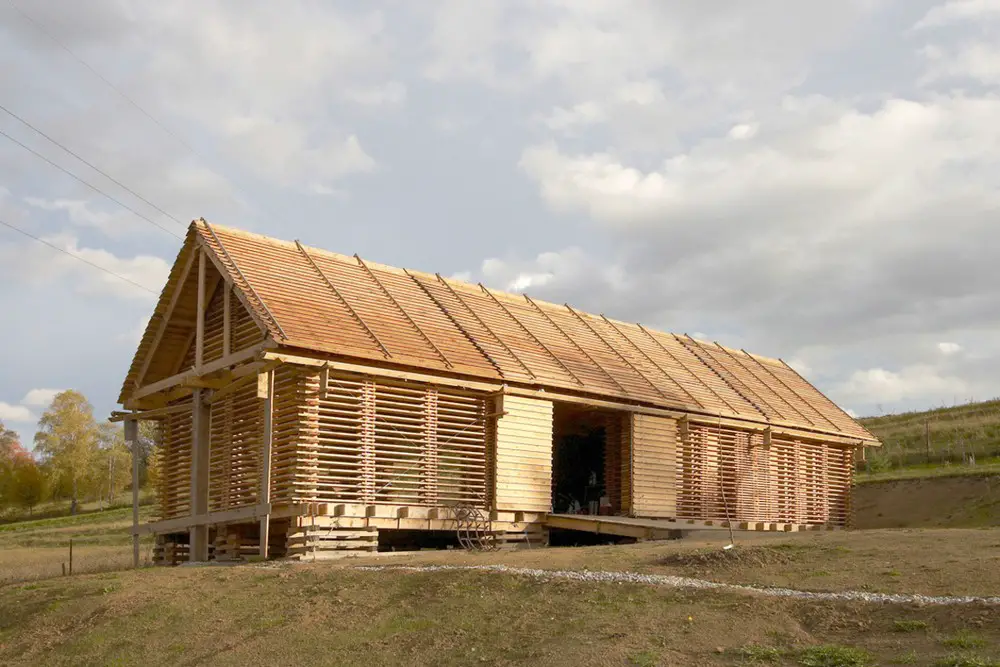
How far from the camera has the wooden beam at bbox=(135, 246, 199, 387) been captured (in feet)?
75.1

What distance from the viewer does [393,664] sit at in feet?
38.0

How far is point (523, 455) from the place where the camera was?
23.2 meters

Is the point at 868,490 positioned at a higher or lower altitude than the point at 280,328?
lower

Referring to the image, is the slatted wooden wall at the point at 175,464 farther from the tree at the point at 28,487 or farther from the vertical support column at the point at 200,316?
the tree at the point at 28,487

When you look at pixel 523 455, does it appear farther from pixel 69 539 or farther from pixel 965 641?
pixel 69 539

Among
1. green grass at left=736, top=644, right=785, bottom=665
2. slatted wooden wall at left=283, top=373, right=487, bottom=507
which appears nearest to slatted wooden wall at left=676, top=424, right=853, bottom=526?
slatted wooden wall at left=283, top=373, right=487, bottom=507

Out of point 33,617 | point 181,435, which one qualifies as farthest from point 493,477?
point 33,617

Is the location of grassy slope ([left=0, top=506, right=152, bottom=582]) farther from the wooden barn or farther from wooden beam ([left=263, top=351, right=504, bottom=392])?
wooden beam ([left=263, top=351, right=504, bottom=392])

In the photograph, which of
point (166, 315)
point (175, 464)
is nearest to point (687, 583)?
point (166, 315)

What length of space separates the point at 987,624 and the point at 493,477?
12.9 metres

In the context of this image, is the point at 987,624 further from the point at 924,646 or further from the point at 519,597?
the point at 519,597

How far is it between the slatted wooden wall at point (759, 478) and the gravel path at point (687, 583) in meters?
11.1

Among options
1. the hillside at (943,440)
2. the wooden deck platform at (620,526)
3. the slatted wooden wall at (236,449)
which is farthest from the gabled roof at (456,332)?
the hillside at (943,440)

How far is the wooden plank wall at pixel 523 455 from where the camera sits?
74.3ft
